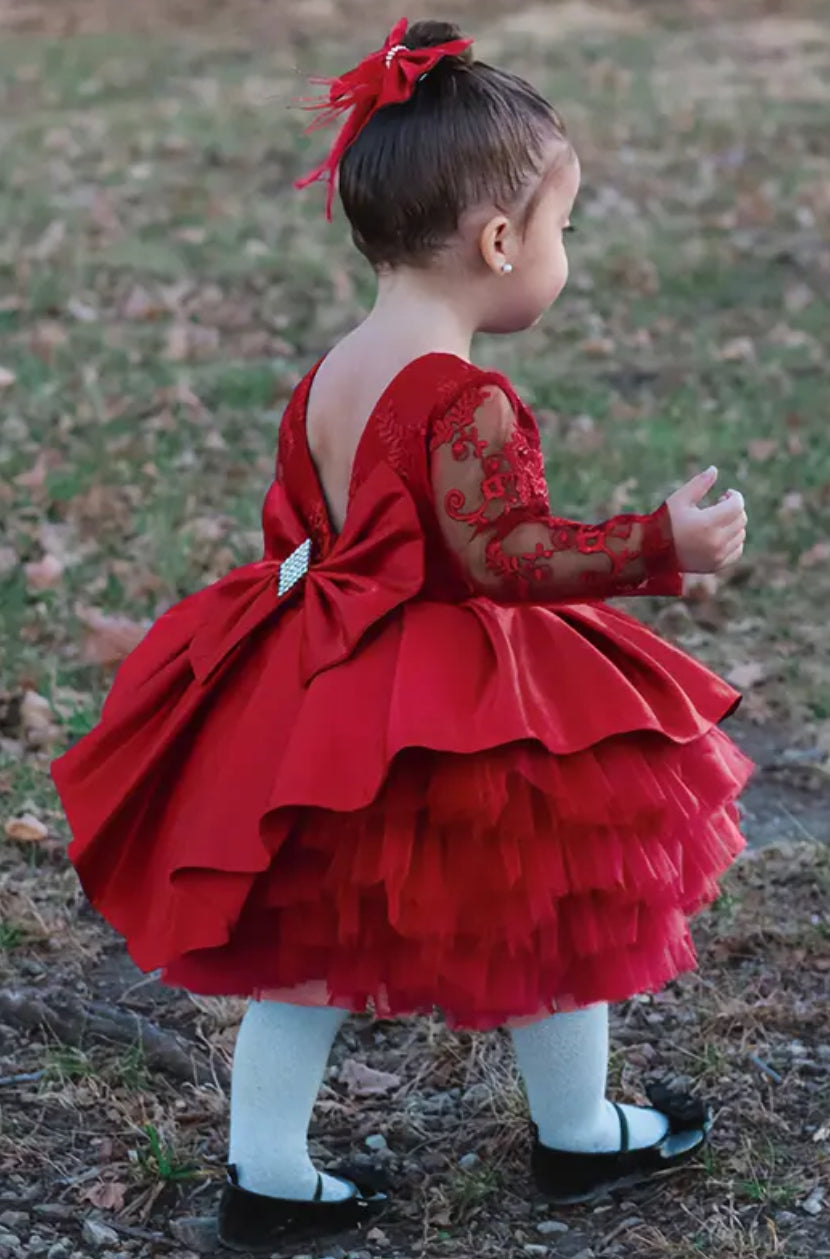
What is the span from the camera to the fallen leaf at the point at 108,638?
443 cm

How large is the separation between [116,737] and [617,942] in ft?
2.31

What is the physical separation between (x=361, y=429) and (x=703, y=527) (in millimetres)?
476

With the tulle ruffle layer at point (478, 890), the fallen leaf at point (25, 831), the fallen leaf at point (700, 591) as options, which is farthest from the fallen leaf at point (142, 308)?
the tulle ruffle layer at point (478, 890)

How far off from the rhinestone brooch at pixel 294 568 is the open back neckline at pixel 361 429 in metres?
0.04

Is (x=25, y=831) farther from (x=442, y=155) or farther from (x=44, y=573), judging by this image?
(x=442, y=155)

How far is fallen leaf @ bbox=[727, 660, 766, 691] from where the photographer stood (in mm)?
4426

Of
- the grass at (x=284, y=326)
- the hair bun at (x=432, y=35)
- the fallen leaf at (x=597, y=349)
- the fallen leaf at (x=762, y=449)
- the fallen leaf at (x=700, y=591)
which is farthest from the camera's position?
the fallen leaf at (x=597, y=349)

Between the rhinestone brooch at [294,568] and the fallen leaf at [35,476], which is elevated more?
the rhinestone brooch at [294,568]

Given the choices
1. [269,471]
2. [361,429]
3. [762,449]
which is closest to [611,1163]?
[361,429]

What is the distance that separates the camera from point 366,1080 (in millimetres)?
2977

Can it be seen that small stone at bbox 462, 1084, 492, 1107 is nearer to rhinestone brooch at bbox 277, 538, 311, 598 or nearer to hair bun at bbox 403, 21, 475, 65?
rhinestone brooch at bbox 277, 538, 311, 598

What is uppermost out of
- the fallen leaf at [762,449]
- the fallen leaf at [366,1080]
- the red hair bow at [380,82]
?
the red hair bow at [380,82]

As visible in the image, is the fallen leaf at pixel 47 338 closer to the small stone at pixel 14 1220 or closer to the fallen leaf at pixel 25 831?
the fallen leaf at pixel 25 831

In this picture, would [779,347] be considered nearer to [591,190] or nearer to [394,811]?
[591,190]
